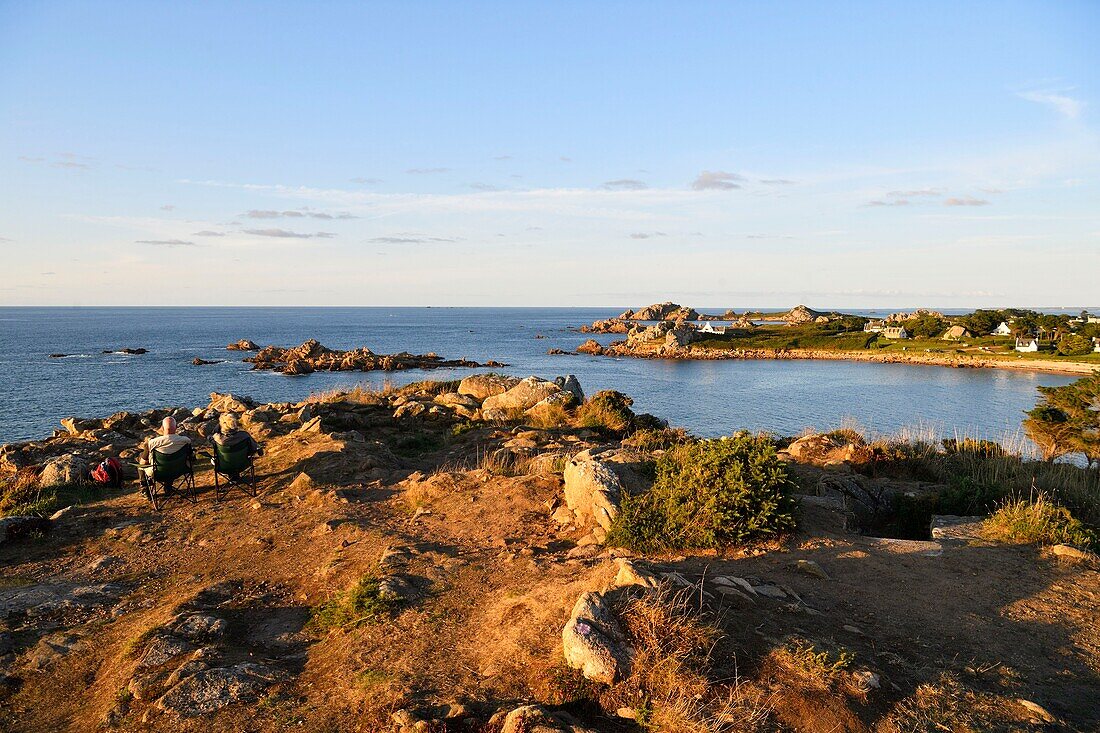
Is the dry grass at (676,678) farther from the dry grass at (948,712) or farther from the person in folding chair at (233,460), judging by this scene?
the person in folding chair at (233,460)

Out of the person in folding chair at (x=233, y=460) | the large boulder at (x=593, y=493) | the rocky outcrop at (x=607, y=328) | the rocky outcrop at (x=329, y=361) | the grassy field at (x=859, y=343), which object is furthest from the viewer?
the rocky outcrop at (x=607, y=328)

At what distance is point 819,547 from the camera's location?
8414 mm

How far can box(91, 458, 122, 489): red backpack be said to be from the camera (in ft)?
40.7

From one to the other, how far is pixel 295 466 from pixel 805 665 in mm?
11448

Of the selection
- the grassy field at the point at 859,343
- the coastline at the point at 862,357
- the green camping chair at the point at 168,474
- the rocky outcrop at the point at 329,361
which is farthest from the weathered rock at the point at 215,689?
the grassy field at the point at 859,343

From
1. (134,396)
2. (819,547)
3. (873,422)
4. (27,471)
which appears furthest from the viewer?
(134,396)

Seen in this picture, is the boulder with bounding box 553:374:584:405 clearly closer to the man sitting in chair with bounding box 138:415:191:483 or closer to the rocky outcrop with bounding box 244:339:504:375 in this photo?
the man sitting in chair with bounding box 138:415:191:483

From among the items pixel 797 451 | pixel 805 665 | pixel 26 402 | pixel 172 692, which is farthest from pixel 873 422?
pixel 26 402

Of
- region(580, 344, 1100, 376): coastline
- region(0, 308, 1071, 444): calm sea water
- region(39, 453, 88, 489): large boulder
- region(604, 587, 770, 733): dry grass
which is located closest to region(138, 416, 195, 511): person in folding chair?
region(39, 453, 88, 489): large boulder

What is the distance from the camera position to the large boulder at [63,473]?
1230cm

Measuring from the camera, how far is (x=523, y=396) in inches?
867

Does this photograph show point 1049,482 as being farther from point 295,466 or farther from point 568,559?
point 295,466

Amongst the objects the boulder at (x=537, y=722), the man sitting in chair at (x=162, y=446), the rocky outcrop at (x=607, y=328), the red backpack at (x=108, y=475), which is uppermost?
the rocky outcrop at (x=607, y=328)

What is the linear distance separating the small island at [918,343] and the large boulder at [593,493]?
274ft
